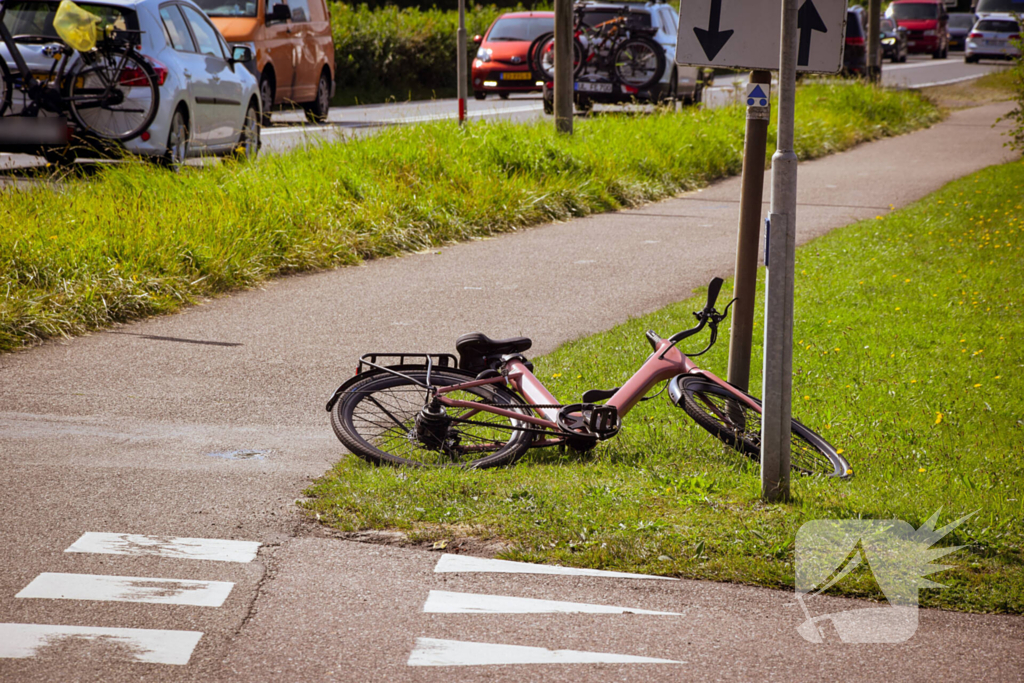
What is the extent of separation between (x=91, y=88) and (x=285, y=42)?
8.16m

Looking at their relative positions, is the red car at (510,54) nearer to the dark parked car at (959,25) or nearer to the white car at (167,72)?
the white car at (167,72)

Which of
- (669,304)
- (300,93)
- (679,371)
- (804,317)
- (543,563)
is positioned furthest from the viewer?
(300,93)

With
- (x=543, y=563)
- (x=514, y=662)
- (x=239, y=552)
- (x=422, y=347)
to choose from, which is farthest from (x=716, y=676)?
(x=422, y=347)

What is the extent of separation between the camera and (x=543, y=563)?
12.4 ft

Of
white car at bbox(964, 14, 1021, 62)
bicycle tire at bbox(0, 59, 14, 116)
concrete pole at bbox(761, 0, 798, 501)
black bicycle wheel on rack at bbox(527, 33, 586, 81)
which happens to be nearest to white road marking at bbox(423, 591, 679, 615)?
concrete pole at bbox(761, 0, 798, 501)

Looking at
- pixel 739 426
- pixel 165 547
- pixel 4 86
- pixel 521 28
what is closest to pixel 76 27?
pixel 4 86

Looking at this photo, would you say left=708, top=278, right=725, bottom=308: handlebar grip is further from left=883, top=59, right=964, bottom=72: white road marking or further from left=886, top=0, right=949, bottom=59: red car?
left=886, top=0, right=949, bottom=59: red car

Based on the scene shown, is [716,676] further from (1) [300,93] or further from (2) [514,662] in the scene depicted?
(1) [300,93]

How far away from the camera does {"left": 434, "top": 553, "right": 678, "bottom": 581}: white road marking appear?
145 inches

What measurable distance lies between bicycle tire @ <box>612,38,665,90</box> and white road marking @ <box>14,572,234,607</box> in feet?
57.2

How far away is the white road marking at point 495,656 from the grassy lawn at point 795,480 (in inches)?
23.5

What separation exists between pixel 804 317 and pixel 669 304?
95 centimetres

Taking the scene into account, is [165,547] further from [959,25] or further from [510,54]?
[959,25]

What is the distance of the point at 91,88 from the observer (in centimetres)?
1029
